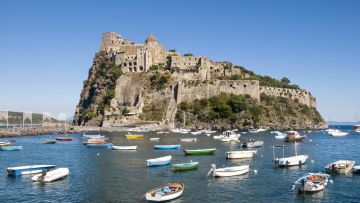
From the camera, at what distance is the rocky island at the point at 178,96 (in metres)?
89.2

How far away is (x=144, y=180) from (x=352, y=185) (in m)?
14.9

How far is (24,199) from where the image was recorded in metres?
22.8

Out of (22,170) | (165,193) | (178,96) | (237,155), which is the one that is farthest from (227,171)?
(178,96)

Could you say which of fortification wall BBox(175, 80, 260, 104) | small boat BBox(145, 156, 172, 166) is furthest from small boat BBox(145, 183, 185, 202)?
fortification wall BBox(175, 80, 260, 104)

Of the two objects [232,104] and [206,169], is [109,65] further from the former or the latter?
[206,169]

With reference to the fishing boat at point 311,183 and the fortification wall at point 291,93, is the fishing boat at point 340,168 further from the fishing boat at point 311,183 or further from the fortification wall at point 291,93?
the fortification wall at point 291,93

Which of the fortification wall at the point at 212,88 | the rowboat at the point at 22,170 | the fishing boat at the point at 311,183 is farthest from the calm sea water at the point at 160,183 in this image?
the fortification wall at the point at 212,88

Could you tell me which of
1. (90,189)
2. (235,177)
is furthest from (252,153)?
(90,189)

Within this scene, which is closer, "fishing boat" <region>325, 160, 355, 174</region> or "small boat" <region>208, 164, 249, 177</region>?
"small boat" <region>208, 164, 249, 177</region>

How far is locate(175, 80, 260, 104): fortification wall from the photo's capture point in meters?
91.4

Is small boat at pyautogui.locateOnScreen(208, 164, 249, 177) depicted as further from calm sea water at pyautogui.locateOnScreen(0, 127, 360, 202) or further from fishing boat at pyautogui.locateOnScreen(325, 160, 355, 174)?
fishing boat at pyautogui.locateOnScreen(325, 160, 355, 174)

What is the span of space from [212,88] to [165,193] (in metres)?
72.5

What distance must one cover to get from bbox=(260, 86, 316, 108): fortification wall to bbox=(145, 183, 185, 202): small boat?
80.4 m

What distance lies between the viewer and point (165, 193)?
71.9ft
